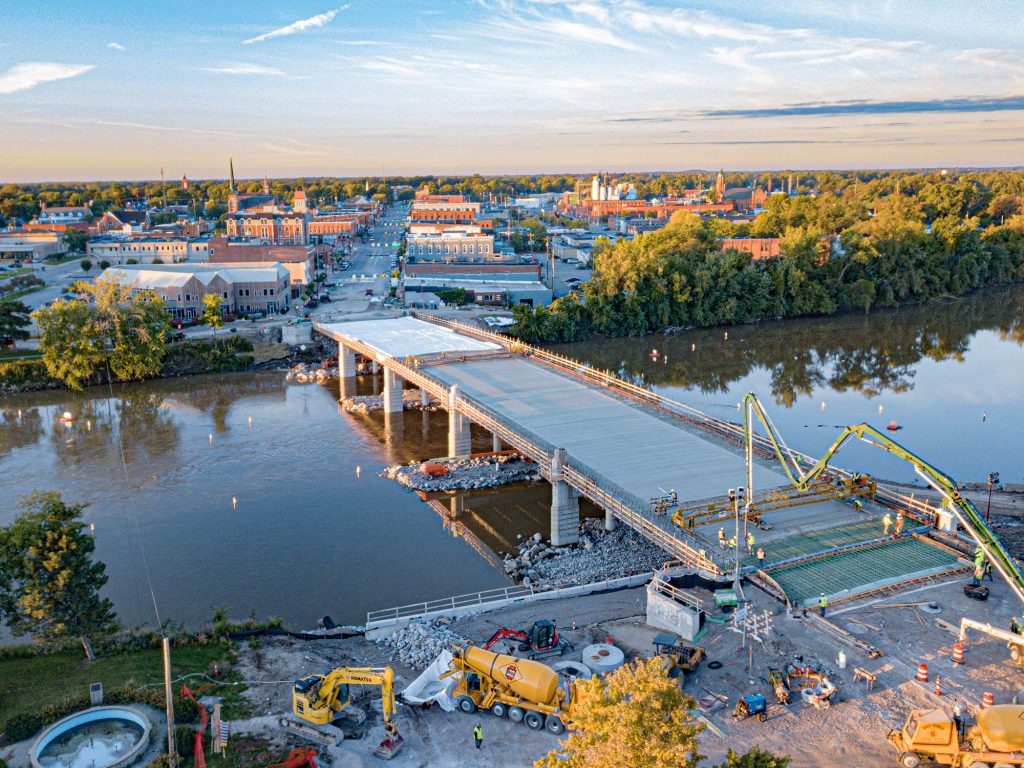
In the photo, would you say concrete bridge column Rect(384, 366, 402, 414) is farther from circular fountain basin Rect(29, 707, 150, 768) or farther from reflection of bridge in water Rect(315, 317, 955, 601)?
circular fountain basin Rect(29, 707, 150, 768)

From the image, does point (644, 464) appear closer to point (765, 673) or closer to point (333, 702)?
point (765, 673)

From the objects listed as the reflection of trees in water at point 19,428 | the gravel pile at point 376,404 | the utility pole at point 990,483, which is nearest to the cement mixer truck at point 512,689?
the utility pole at point 990,483

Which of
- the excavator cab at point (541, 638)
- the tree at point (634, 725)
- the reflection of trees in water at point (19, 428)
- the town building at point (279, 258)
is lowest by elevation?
the reflection of trees in water at point (19, 428)

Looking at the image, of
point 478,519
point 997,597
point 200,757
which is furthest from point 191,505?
point 997,597

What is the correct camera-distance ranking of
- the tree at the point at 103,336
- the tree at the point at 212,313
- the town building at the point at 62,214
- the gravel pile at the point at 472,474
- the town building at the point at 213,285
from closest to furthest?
the gravel pile at the point at 472,474, the tree at the point at 103,336, the tree at the point at 212,313, the town building at the point at 213,285, the town building at the point at 62,214

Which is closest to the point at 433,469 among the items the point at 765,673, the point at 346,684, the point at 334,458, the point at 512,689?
the point at 334,458

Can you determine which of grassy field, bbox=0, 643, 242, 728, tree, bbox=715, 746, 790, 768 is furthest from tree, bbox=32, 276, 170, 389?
tree, bbox=715, 746, 790, 768

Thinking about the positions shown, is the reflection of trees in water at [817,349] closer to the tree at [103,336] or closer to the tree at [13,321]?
the tree at [103,336]
